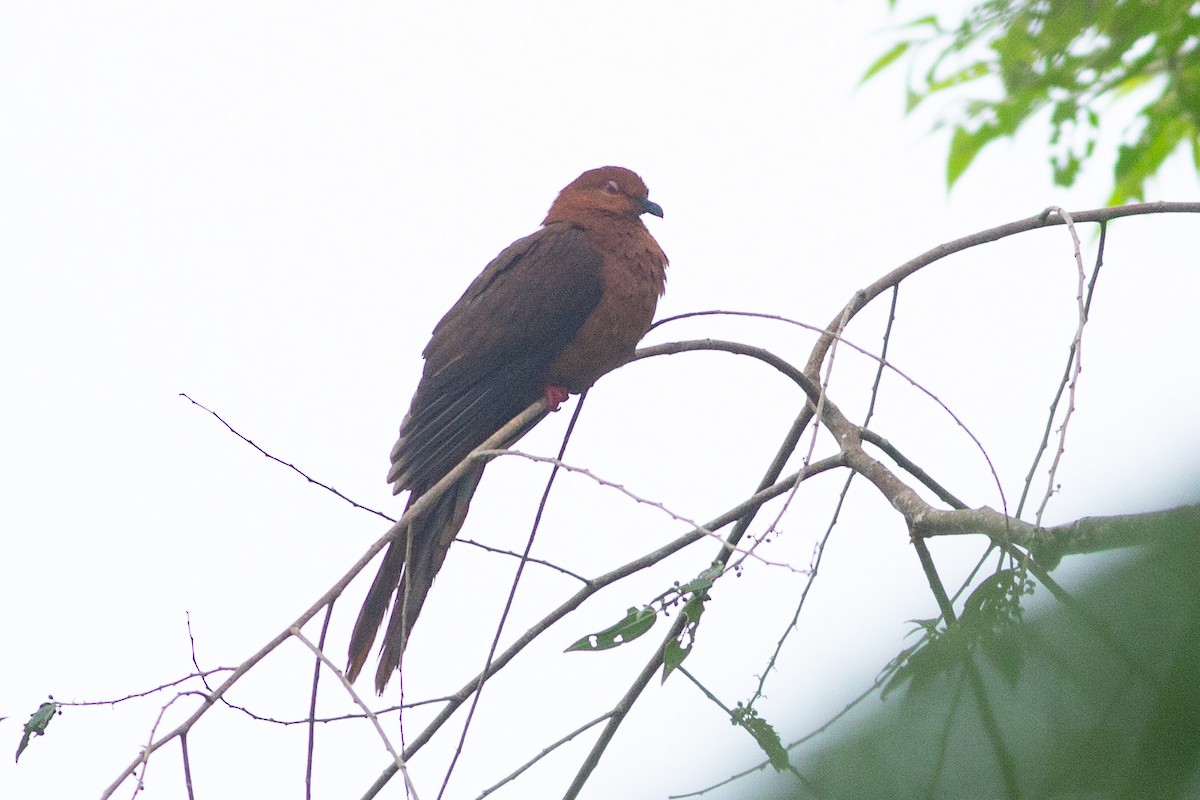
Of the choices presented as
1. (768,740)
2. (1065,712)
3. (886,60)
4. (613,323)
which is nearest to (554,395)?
(613,323)

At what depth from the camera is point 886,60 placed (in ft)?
10.7

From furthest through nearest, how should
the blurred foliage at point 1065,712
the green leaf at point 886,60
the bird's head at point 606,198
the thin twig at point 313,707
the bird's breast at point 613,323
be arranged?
the bird's head at point 606,198 → the bird's breast at point 613,323 → the green leaf at point 886,60 → the thin twig at point 313,707 → the blurred foliage at point 1065,712

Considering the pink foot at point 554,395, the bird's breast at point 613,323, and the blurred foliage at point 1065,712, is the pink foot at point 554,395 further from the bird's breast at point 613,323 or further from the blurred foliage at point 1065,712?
the blurred foliage at point 1065,712

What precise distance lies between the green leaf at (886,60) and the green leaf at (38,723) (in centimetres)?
256

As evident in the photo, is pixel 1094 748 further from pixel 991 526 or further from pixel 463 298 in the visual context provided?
pixel 463 298

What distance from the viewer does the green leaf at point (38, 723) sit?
7.03 ft

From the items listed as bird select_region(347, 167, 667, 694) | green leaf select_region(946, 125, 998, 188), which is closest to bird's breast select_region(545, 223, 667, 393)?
bird select_region(347, 167, 667, 694)

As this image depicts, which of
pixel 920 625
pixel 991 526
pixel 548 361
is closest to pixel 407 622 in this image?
pixel 548 361

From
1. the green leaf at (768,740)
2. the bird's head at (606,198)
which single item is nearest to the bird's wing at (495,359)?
the bird's head at (606,198)

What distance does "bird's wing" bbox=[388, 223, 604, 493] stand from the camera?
364cm

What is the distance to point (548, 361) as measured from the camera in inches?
148

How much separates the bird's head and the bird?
131mm

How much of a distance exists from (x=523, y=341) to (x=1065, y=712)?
133 inches

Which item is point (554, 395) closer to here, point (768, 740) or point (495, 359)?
point (495, 359)
